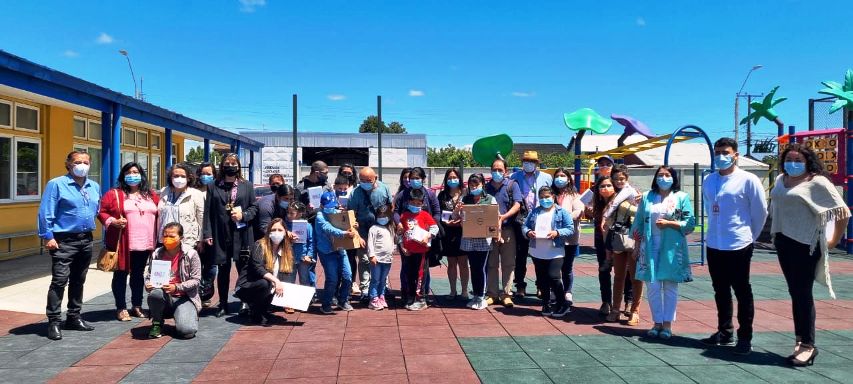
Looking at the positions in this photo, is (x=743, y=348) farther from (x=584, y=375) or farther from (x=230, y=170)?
(x=230, y=170)

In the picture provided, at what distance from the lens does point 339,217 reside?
6.84 meters

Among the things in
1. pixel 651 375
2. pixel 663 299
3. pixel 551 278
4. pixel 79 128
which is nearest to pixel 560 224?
pixel 551 278

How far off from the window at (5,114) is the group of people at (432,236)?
581 centimetres

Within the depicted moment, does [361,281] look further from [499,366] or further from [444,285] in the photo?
[499,366]

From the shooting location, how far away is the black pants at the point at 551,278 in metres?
6.49

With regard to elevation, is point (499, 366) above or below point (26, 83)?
below

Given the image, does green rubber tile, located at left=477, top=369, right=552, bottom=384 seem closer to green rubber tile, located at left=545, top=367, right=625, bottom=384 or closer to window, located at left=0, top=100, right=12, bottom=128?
green rubber tile, located at left=545, top=367, right=625, bottom=384

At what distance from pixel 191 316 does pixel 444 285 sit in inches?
153

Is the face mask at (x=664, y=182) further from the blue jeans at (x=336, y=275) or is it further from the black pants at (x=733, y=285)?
the blue jeans at (x=336, y=275)

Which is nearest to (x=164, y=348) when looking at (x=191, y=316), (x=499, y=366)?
(x=191, y=316)

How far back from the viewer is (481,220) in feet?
22.3

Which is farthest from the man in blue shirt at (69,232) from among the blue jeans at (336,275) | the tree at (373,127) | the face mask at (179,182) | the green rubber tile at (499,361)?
the tree at (373,127)

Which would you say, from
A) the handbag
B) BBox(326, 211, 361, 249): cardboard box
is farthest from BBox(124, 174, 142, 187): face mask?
BBox(326, 211, 361, 249): cardboard box

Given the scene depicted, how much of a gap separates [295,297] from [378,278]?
44.5 inches
